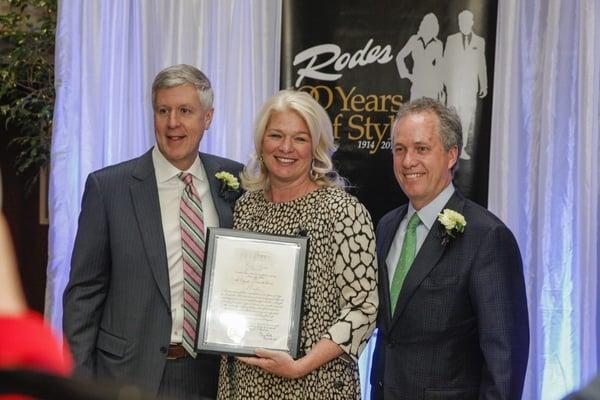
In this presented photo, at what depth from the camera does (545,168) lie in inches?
191

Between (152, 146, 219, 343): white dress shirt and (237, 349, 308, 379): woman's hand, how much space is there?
15.4 inches

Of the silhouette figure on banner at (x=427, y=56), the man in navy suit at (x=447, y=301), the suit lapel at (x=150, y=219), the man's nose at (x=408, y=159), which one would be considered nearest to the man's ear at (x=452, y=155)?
the man in navy suit at (x=447, y=301)

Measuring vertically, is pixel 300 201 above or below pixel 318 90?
below

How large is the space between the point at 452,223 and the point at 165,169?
3.64ft

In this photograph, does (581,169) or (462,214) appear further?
(581,169)

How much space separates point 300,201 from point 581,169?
207 cm

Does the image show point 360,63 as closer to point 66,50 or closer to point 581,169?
point 581,169

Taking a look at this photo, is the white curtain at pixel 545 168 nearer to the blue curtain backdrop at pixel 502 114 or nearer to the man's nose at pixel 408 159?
the blue curtain backdrop at pixel 502 114

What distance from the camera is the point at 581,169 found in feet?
15.7

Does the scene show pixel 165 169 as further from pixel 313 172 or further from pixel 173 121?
pixel 313 172

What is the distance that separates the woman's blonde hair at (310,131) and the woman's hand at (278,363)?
0.65 m

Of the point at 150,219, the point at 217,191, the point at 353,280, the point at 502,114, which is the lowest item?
the point at 353,280

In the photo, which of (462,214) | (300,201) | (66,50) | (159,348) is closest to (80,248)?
(159,348)

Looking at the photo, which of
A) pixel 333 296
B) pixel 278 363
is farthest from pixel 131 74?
pixel 278 363
